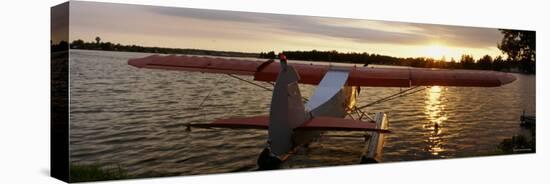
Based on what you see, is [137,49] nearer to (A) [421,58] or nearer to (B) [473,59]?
(A) [421,58]

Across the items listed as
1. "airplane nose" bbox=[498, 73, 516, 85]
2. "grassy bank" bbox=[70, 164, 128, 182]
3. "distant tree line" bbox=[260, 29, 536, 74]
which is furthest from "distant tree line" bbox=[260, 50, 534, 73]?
"grassy bank" bbox=[70, 164, 128, 182]

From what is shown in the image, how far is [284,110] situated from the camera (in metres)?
6.60

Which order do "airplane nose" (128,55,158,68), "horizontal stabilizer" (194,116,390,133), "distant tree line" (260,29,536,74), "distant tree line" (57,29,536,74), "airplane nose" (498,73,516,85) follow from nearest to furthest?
"horizontal stabilizer" (194,116,390,133)
"distant tree line" (57,29,536,74)
"airplane nose" (128,55,158,68)
"distant tree line" (260,29,536,74)
"airplane nose" (498,73,516,85)

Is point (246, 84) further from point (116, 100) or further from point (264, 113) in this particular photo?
point (116, 100)

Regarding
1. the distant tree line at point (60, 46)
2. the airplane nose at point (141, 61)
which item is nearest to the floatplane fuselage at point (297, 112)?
the airplane nose at point (141, 61)

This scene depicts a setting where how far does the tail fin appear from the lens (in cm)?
652

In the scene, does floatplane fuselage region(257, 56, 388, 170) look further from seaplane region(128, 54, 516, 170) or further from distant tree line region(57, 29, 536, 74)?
distant tree line region(57, 29, 536, 74)

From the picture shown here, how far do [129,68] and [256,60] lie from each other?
171cm

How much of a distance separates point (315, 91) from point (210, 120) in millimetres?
1689

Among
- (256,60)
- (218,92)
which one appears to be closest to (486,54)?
(256,60)

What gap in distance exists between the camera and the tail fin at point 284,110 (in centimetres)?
652

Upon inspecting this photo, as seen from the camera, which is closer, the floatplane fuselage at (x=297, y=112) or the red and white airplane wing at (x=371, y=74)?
the floatplane fuselage at (x=297, y=112)

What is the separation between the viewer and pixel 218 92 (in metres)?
7.58

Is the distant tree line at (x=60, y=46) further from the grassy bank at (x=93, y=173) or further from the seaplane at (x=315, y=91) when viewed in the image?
the grassy bank at (x=93, y=173)
